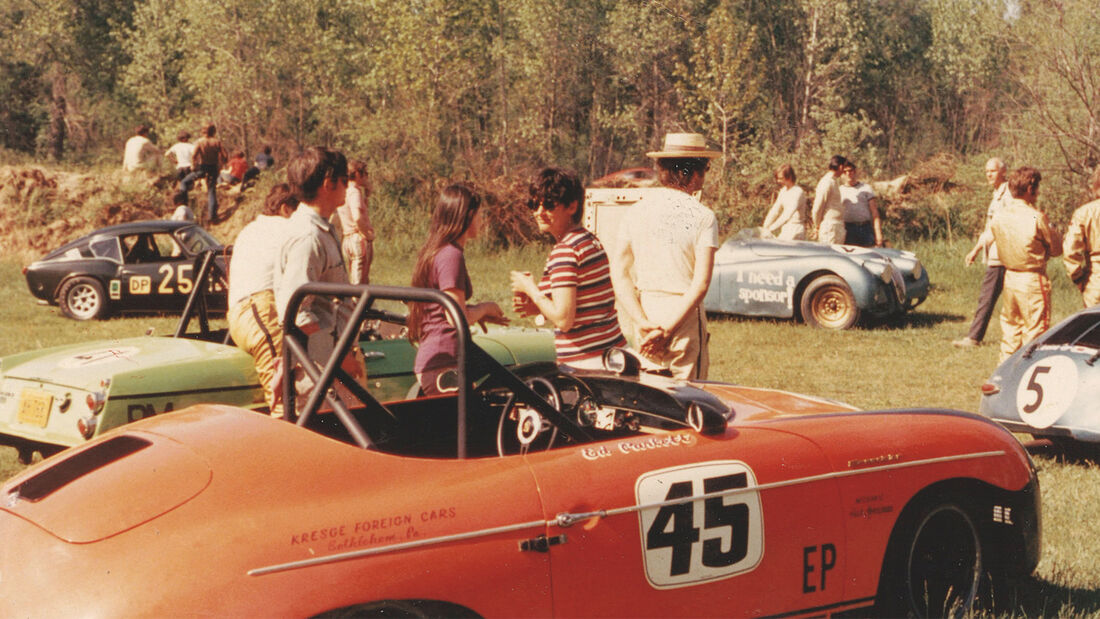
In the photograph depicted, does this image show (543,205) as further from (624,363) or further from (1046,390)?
(1046,390)

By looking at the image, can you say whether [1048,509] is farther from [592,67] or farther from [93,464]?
[592,67]

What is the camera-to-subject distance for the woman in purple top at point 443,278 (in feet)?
17.1

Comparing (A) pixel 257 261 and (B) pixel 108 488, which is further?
(A) pixel 257 261

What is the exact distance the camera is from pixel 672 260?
5.42 meters

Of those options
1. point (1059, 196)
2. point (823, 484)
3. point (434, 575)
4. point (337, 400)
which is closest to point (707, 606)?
point (823, 484)

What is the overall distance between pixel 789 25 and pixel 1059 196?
1533 cm

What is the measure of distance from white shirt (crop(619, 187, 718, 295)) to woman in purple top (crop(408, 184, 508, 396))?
78cm

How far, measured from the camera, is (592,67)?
32000mm

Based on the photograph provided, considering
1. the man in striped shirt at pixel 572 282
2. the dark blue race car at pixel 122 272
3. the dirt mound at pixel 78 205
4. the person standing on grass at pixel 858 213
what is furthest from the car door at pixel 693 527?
the dirt mound at pixel 78 205

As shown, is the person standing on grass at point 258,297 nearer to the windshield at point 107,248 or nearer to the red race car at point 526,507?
the red race car at point 526,507

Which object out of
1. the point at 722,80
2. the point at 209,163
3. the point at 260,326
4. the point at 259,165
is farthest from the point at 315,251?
the point at 722,80

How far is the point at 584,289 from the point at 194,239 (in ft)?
32.5

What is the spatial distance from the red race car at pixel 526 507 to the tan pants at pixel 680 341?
98 cm

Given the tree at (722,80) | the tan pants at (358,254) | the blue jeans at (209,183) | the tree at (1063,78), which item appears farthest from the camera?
the tree at (722,80)
